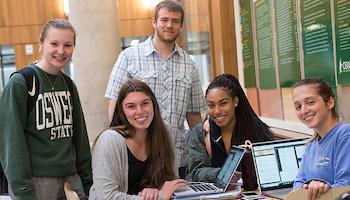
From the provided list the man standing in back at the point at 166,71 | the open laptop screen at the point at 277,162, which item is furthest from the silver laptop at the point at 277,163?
the man standing in back at the point at 166,71

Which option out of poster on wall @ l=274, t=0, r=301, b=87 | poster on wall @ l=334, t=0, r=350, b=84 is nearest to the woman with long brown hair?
poster on wall @ l=334, t=0, r=350, b=84

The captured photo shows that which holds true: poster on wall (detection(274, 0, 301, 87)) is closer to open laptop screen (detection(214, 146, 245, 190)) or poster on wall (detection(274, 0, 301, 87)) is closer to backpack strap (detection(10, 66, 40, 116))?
open laptop screen (detection(214, 146, 245, 190))

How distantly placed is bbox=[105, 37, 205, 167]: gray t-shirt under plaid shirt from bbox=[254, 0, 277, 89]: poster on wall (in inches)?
35.4

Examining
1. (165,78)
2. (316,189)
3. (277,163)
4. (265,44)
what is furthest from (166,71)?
(316,189)

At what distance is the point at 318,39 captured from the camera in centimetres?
272

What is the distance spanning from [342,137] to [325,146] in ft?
0.24

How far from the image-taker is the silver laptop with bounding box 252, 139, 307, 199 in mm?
2125

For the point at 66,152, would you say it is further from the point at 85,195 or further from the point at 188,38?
the point at 188,38

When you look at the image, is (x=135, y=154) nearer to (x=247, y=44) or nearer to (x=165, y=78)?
(x=165, y=78)

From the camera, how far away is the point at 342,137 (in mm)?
1719

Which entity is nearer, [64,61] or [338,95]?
[64,61]

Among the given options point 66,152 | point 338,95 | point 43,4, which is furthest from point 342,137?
point 43,4

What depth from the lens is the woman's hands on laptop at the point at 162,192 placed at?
2113 millimetres

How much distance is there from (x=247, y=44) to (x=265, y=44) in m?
0.46
